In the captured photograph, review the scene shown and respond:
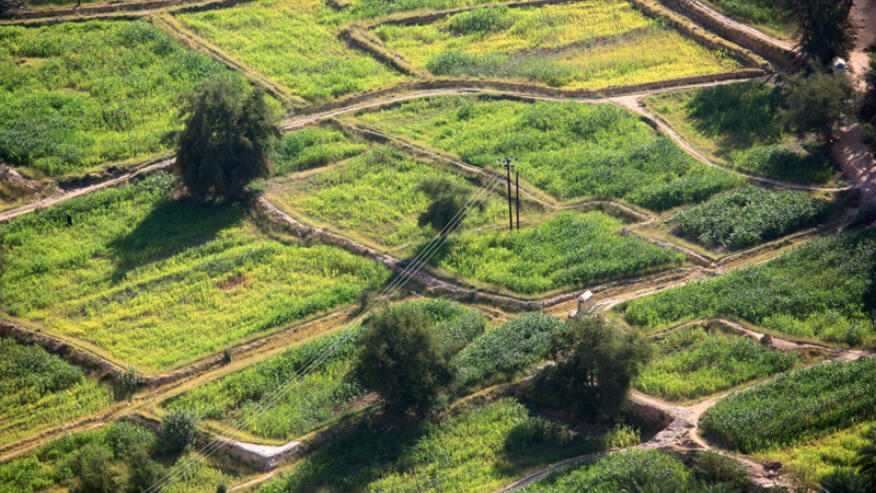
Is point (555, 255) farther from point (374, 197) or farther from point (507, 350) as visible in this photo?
point (374, 197)

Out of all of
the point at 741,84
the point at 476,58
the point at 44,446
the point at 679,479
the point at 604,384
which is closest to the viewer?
the point at 679,479

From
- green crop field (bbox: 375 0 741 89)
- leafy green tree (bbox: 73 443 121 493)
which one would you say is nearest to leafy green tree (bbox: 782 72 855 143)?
green crop field (bbox: 375 0 741 89)

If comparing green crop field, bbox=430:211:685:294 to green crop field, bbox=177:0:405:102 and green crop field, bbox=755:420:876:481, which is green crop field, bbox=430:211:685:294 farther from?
green crop field, bbox=177:0:405:102

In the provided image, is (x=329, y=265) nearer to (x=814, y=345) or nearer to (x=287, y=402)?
(x=287, y=402)

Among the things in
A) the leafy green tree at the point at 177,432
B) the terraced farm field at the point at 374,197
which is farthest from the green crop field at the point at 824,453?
the leafy green tree at the point at 177,432

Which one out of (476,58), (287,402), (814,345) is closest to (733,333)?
(814,345)

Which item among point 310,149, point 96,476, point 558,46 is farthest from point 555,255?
point 558,46
